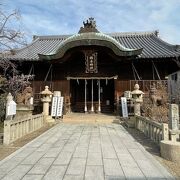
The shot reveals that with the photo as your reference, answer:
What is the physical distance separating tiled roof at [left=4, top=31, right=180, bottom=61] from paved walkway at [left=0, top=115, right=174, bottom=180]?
38.4 ft

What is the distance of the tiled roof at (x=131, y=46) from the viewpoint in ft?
67.3

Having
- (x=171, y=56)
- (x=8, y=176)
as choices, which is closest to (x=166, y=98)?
(x=171, y=56)

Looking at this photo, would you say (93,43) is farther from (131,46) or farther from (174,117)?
(174,117)

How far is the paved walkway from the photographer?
578 cm

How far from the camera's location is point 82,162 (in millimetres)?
6914

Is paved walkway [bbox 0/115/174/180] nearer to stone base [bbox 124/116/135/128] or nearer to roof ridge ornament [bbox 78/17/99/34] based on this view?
stone base [bbox 124/116/135/128]

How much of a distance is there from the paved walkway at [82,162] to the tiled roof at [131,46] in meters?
11.7

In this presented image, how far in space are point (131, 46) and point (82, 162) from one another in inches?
752

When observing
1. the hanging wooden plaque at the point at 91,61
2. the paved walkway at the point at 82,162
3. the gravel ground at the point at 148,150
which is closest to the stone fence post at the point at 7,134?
the gravel ground at the point at 148,150

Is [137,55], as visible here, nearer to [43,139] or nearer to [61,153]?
[43,139]

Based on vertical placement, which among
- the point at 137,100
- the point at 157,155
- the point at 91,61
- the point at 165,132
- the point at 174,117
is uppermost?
the point at 91,61

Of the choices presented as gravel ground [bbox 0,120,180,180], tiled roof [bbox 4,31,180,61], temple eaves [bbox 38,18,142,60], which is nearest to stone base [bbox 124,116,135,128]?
gravel ground [bbox 0,120,180,180]

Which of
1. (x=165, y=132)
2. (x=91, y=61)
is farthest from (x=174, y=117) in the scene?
(x=91, y=61)

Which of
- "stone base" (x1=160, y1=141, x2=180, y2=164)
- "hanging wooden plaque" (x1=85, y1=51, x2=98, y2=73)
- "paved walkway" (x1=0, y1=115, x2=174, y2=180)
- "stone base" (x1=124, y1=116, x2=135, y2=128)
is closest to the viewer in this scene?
"paved walkway" (x1=0, y1=115, x2=174, y2=180)
